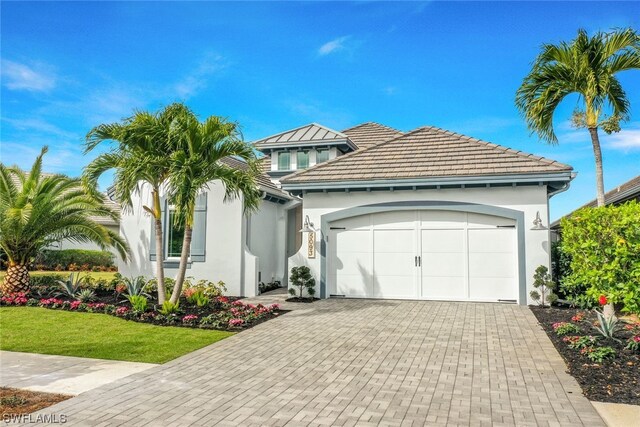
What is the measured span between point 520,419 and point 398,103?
18940 mm

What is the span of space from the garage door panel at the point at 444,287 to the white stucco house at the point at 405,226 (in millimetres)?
30

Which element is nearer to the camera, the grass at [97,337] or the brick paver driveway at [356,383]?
the brick paver driveway at [356,383]

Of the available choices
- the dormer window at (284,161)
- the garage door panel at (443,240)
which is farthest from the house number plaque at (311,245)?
the dormer window at (284,161)

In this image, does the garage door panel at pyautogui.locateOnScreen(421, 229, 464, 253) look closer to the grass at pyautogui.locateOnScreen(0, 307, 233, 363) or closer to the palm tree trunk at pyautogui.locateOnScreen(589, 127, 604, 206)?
the palm tree trunk at pyautogui.locateOnScreen(589, 127, 604, 206)

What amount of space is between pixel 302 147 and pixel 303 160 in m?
0.60

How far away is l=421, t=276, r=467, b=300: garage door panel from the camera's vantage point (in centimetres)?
1286

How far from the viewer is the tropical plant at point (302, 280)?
44.3 feet

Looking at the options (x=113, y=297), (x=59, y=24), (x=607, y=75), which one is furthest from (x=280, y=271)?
(x=607, y=75)

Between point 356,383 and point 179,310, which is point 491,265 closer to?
point 356,383

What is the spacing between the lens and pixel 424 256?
13.2 meters

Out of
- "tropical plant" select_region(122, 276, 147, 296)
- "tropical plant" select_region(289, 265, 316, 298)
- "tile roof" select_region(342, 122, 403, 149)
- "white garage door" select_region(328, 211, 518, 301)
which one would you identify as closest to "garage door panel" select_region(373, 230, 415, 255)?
"white garage door" select_region(328, 211, 518, 301)

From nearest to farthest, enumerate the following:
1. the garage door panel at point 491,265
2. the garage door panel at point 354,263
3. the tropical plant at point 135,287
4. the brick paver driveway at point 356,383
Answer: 1. the brick paver driveway at point 356,383
2. the tropical plant at point 135,287
3. the garage door panel at point 491,265
4. the garage door panel at point 354,263

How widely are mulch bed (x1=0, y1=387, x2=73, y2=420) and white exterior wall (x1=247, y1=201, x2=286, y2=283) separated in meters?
9.76

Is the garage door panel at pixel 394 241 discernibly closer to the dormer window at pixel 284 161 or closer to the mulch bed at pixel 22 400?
the dormer window at pixel 284 161
